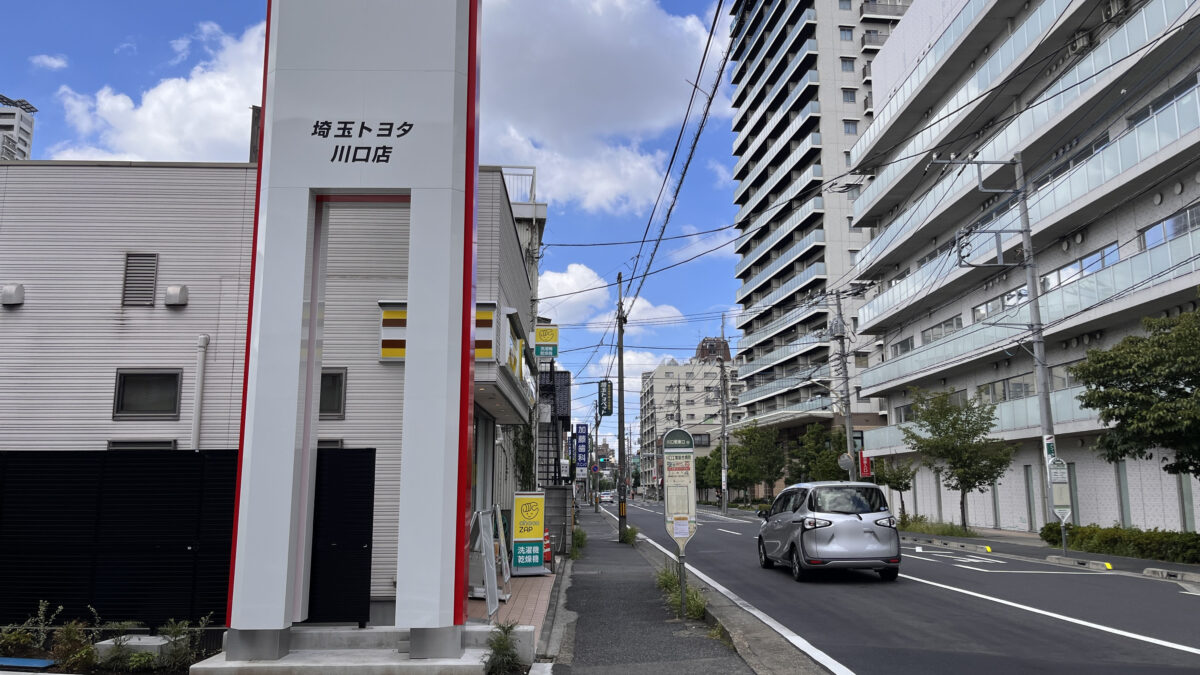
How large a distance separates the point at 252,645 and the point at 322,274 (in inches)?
133

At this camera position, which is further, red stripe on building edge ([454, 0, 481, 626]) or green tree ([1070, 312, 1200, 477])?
green tree ([1070, 312, 1200, 477])

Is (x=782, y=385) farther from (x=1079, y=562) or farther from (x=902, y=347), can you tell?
(x=1079, y=562)

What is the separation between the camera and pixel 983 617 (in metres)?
10.4

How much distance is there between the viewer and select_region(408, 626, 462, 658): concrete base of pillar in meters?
7.05

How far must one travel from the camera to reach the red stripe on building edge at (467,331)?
289 inches

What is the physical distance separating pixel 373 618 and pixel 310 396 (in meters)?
3.69

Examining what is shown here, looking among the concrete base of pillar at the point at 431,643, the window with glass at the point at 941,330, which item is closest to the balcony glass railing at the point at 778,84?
the window with glass at the point at 941,330

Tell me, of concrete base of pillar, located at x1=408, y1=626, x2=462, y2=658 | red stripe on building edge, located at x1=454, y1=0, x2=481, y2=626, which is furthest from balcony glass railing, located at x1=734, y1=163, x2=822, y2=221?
concrete base of pillar, located at x1=408, y1=626, x2=462, y2=658

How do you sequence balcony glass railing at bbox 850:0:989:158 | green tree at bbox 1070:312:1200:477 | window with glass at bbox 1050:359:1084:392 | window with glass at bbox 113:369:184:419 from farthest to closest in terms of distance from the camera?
balcony glass railing at bbox 850:0:989:158
window with glass at bbox 1050:359:1084:392
green tree at bbox 1070:312:1200:477
window with glass at bbox 113:369:184:419

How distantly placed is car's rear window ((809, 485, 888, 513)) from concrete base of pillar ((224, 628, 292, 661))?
370 inches

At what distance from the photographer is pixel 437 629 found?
7.05 m

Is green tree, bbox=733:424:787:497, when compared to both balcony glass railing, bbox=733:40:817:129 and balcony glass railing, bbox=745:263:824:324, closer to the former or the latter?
balcony glass railing, bbox=745:263:824:324

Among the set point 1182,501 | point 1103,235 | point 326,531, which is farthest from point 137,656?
point 1103,235

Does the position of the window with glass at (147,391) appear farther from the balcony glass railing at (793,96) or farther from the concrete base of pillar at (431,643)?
the balcony glass railing at (793,96)
